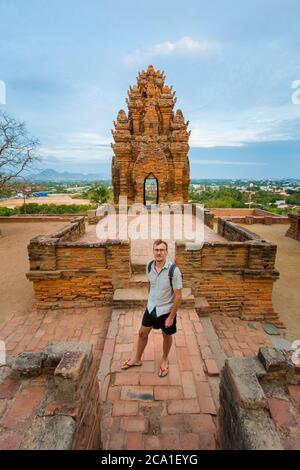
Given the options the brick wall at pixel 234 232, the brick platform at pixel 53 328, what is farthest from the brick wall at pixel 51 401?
the brick wall at pixel 234 232

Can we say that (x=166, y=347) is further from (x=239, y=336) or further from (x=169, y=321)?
(x=239, y=336)

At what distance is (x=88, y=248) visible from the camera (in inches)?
204

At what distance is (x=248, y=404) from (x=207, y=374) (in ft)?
5.28

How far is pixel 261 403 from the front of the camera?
1.67 meters

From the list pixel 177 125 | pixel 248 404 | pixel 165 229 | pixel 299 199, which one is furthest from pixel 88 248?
pixel 299 199

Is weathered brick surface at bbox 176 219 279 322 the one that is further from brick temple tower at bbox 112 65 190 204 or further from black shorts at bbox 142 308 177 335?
brick temple tower at bbox 112 65 190 204

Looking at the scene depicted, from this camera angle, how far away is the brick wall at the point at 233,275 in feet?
16.6

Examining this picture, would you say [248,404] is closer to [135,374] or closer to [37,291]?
[135,374]

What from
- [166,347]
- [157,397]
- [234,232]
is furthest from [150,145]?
[157,397]

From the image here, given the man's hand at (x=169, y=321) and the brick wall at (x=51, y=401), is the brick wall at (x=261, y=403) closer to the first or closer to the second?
the man's hand at (x=169, y=321)

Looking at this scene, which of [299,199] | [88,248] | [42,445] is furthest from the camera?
[299,199]

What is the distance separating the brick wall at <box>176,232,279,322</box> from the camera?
16.6ft

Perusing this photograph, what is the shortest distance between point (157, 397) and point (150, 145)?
11543mm

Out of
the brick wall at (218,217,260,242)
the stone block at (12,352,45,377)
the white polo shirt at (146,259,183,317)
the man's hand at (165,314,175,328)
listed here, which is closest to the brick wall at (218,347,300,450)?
the man's hand at (165,314,175,328)
